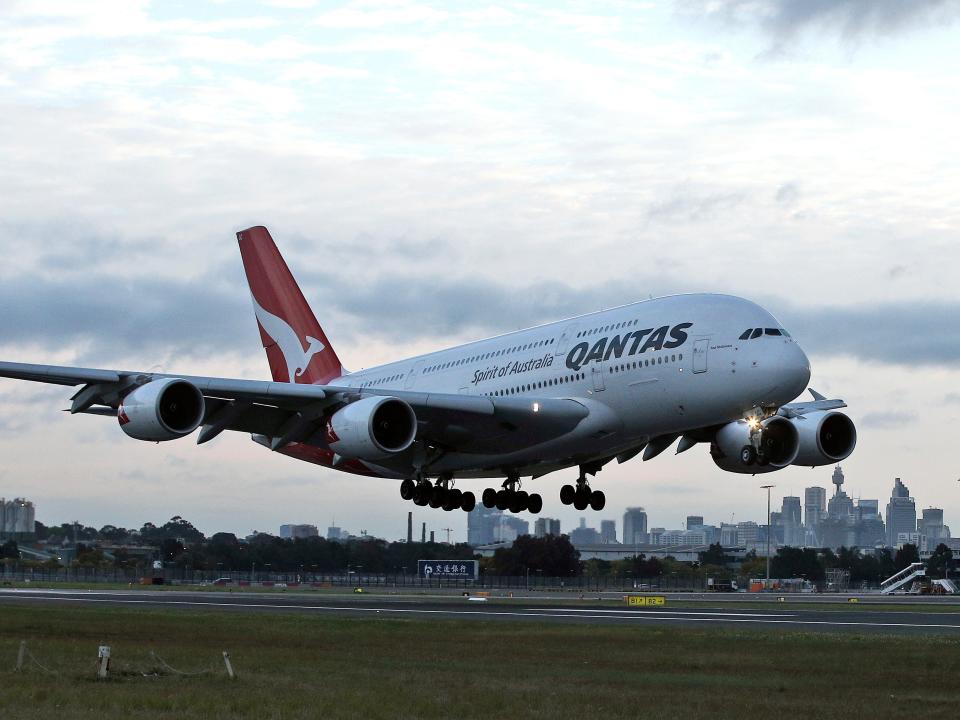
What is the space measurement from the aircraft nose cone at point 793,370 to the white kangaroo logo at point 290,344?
1047 inches

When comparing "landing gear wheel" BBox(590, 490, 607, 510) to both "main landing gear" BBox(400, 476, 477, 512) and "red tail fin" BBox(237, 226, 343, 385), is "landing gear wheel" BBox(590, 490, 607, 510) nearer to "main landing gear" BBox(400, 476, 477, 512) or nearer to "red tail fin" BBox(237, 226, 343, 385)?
"main landing gear" BBox(400, 476, 477, 512)

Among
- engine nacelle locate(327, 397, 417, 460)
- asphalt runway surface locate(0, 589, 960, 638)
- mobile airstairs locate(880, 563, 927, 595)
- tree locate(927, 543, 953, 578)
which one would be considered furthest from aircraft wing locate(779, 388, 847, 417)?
tree locate(927, 543, 953, 578)

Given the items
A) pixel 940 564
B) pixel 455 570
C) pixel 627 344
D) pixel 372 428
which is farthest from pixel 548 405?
pixel 940 564

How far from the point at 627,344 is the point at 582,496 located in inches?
400

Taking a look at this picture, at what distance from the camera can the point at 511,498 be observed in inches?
2199

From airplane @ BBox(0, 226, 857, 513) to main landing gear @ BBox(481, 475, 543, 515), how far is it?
0.18ft

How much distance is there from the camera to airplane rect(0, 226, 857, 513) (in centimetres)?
4331

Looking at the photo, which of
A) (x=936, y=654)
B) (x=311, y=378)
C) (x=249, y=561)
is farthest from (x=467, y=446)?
(x=249, y=561)

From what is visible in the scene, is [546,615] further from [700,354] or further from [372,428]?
[700,354]

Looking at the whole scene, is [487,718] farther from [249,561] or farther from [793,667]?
[249,561]

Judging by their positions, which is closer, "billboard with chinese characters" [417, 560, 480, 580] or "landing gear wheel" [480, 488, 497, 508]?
"landing gear wheel" [480, 488, 497, 508]

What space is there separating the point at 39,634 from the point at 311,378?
2249 cm

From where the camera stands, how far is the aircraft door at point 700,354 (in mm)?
43188

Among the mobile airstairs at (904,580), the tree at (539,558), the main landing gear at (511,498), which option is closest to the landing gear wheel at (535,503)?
the main landing gear at (511,498)
